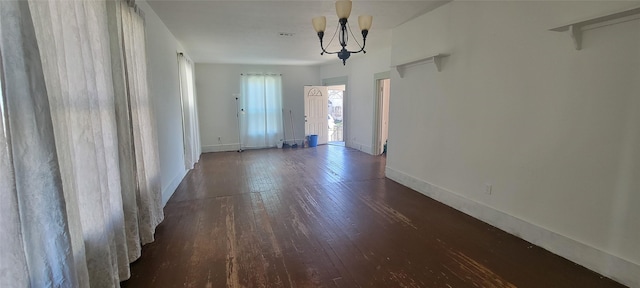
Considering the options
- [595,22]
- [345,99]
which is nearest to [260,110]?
[345,99]

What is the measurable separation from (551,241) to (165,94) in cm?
450

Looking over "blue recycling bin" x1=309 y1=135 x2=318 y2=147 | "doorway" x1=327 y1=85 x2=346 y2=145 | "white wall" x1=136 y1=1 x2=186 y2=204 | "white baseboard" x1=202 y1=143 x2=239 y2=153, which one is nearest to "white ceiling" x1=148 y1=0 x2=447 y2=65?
"white wall" x1=136 y1=1 x2=186 y2=204

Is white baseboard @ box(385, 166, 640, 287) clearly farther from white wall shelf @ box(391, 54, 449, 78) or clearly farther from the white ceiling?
the white ceiling

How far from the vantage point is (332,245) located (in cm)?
268

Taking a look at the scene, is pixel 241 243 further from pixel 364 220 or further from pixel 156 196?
pixel 364 220

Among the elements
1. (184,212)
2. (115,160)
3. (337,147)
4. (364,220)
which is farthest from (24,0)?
(337,147)

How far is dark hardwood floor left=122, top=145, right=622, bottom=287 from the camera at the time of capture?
2.18 metres

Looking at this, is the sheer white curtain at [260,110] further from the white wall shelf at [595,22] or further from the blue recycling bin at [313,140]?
the white wall shelf at [595,22]

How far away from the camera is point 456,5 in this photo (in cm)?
329

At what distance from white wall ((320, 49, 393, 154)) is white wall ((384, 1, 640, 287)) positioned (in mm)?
2743

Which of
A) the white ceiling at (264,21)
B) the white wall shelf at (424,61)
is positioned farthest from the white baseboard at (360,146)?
the white wall shelf at (424,61)

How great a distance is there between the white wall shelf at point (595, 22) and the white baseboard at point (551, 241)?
1551 millimetres

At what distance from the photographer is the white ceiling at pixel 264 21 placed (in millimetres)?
3289

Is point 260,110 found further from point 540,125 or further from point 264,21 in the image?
point 540,125
